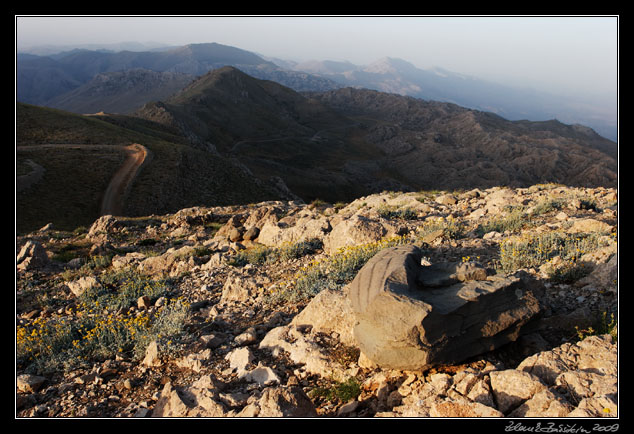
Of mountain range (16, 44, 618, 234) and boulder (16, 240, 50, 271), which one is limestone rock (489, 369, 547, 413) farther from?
mountain range (16, 44, 618, 234)

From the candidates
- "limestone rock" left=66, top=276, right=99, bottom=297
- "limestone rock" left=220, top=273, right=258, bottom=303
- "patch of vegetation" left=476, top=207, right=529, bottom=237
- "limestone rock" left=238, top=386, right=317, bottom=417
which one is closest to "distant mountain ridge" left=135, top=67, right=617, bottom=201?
"patch of vegetation" left=476, top=207, right=529, bottom=237

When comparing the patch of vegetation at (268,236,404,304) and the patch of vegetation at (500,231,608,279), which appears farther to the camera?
the patch of vegetation at (268,236,404,304)

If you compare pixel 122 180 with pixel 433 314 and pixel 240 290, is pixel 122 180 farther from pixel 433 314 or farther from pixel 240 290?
pixel 433 314

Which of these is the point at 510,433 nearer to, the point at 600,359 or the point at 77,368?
the point at 600,359

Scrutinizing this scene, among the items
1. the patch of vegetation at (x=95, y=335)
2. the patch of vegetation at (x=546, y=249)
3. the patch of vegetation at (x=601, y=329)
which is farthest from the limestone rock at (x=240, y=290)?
the patch of vegetation at (x=601, y=329)

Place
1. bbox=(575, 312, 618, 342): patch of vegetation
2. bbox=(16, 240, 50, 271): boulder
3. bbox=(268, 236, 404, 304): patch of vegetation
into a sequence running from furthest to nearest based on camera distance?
bbox=(16, 240, 50, 271): boulder
bbox=(268, 236, 404, 304): patch of vegetation
bbox=(575, 312, 618, 342): patch of vegetation

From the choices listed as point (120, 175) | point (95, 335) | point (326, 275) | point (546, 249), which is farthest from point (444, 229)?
point (120, 175)

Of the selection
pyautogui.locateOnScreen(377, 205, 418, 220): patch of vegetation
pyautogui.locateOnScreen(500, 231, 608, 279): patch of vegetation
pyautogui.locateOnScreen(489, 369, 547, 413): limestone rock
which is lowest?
pyautogui.locateOnScreen(377, 205, 418, 220): patch of vegetation

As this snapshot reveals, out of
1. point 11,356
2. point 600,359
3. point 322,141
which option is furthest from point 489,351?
point 322,141
